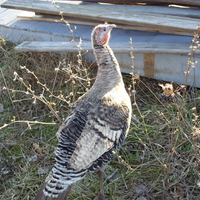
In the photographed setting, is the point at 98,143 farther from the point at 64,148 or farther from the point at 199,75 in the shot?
the point at 199,75

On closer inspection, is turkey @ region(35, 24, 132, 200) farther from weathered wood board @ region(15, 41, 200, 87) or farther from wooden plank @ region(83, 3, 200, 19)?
wooden plank @ region(83, 3, 200, 19)

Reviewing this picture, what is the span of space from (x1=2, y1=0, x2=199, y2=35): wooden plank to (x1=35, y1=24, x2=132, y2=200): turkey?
1.29m

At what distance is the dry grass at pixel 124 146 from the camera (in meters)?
3.54

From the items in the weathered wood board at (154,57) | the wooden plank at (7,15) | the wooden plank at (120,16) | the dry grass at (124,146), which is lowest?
the dry grass at (124,146)

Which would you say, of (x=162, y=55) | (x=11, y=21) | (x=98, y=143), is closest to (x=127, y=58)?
(x=162, y=55)

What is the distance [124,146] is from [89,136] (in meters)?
1.18

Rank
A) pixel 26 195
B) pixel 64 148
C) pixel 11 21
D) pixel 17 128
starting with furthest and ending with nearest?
pixel 11 21, pixel 17 128, pixel 26 195, pixel 64 148

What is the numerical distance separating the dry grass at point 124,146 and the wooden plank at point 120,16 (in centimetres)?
68

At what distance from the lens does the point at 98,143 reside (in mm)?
3203

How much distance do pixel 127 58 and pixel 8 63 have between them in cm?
198

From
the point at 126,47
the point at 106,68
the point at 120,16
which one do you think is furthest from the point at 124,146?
the point at 120,16

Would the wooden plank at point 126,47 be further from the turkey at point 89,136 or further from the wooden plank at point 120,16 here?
the turkey at point 89,136

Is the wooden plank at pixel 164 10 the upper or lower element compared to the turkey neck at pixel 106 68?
upper

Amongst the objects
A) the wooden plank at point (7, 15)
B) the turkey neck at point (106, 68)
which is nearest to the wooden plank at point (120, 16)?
the wooden plank at point (7, 15)
